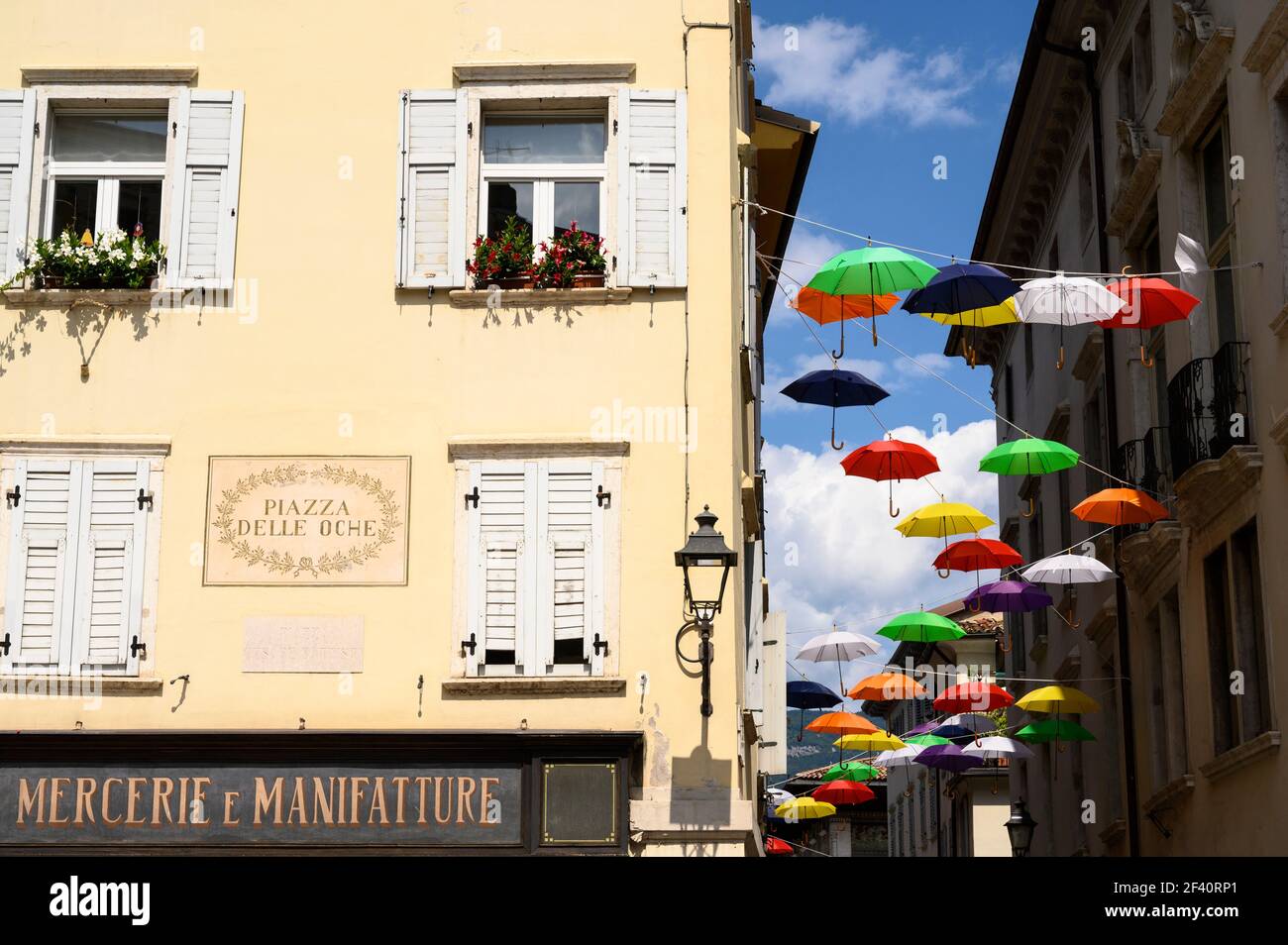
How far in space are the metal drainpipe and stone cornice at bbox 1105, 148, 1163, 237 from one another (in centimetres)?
94

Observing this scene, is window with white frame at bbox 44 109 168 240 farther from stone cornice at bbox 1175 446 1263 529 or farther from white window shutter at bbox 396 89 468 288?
stone cornice at bbox 1175 446 1263 529

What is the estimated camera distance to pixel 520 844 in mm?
14906

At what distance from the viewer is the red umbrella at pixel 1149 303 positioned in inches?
676

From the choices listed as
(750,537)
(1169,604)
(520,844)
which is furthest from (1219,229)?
(520,844)

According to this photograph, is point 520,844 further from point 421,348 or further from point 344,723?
point 421,348

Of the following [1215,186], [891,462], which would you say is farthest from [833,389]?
[1215,186]

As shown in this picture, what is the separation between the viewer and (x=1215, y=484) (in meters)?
19.2

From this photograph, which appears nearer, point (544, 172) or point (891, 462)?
point (544, 172)

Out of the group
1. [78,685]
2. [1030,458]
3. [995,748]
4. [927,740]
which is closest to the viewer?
[78,685]

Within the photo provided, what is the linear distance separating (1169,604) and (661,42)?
999 centimetres

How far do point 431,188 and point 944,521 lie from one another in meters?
8.53

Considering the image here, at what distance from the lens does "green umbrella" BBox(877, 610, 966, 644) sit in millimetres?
23812

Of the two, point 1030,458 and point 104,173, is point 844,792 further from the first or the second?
point 104,173

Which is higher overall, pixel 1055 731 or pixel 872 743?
pixel 872 743
